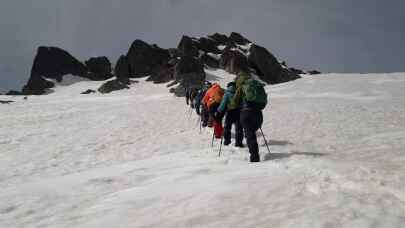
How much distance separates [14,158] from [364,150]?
11702 millimetres

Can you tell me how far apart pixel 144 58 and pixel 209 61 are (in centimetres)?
2042

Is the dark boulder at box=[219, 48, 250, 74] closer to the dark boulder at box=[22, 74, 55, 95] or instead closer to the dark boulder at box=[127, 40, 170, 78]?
the dark boulder at box=[127, 40, 170, 78]

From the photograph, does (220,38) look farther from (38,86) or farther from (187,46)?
(38,86)

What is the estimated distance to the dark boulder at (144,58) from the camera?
99.4 meters

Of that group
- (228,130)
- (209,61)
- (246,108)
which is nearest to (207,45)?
(209,61)

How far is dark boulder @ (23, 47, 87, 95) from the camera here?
112 metres

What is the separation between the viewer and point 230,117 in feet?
42.9

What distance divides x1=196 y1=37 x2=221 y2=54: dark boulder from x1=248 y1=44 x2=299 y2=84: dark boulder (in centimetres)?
1410

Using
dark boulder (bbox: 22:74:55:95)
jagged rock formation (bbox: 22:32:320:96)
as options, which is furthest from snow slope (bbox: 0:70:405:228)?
dark boulder (bbox: 22:74:55:95)

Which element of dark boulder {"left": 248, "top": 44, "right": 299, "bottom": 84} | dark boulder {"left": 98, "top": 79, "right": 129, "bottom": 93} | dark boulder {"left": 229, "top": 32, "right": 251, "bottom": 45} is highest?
dark boulder {"left": 229, "top": 32, "right": 251, "bottom": 45}

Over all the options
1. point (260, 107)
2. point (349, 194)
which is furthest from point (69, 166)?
point (349, 194)

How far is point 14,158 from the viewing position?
13.6 meters

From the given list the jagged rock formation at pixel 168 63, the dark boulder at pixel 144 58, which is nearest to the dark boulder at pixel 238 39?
the jagged rock formation at pixel 168 63

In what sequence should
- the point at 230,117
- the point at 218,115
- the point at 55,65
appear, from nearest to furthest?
the point at 230,117, the point at 218,115, the point at 55,65
